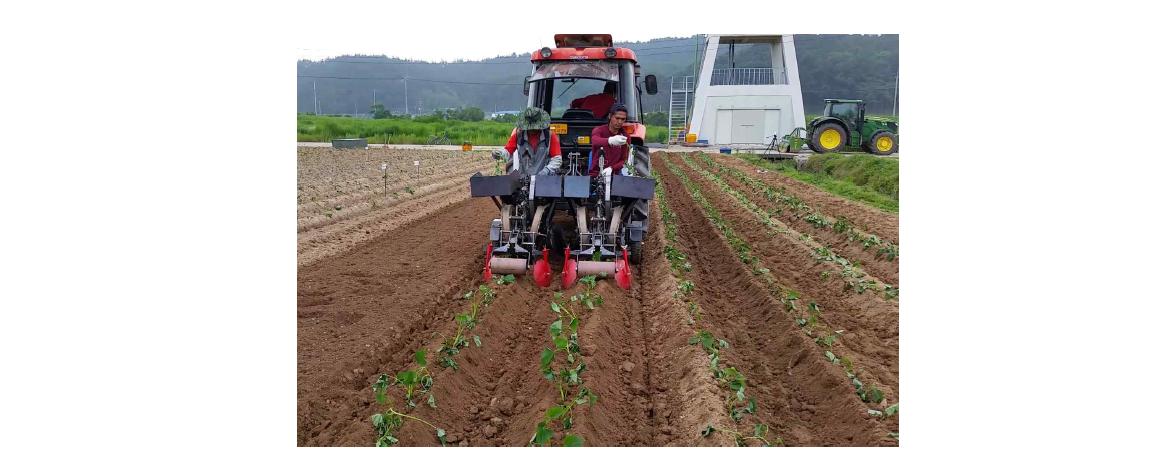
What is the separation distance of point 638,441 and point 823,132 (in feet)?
80.6

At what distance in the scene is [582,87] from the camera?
988cm

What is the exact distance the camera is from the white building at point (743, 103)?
26062 millimetres

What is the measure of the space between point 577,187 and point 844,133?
21.4 metres

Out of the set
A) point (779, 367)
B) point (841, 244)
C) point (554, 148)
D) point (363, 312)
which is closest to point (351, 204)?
point (554, 148)

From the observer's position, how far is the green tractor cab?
27219 millimetres

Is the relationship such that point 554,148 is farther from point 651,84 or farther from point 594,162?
point 651,84

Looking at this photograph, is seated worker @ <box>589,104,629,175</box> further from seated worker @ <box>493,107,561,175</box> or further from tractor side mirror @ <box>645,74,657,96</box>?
tractor side mirror @ <box>645,74,657,96</box>

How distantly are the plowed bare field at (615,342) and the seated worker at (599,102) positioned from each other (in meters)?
2.07

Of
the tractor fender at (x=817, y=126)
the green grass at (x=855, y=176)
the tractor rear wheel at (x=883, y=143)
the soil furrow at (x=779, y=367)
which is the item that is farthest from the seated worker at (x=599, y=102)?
the tractor rear wheel at (x=883, y=143)

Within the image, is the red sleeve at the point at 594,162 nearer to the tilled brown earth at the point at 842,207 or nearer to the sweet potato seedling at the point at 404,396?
the sweet potato seedling at the point at 404,396

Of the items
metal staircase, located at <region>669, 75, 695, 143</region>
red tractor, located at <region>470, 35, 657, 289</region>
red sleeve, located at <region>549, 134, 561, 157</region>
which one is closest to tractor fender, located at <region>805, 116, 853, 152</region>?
metal staircase, located at <region>669, 75, 695, 143</region>

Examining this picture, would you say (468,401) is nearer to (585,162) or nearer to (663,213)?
(585,162)

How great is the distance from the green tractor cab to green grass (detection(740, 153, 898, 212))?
8.37 ft

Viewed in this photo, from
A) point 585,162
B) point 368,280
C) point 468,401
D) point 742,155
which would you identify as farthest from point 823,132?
point 468,401
